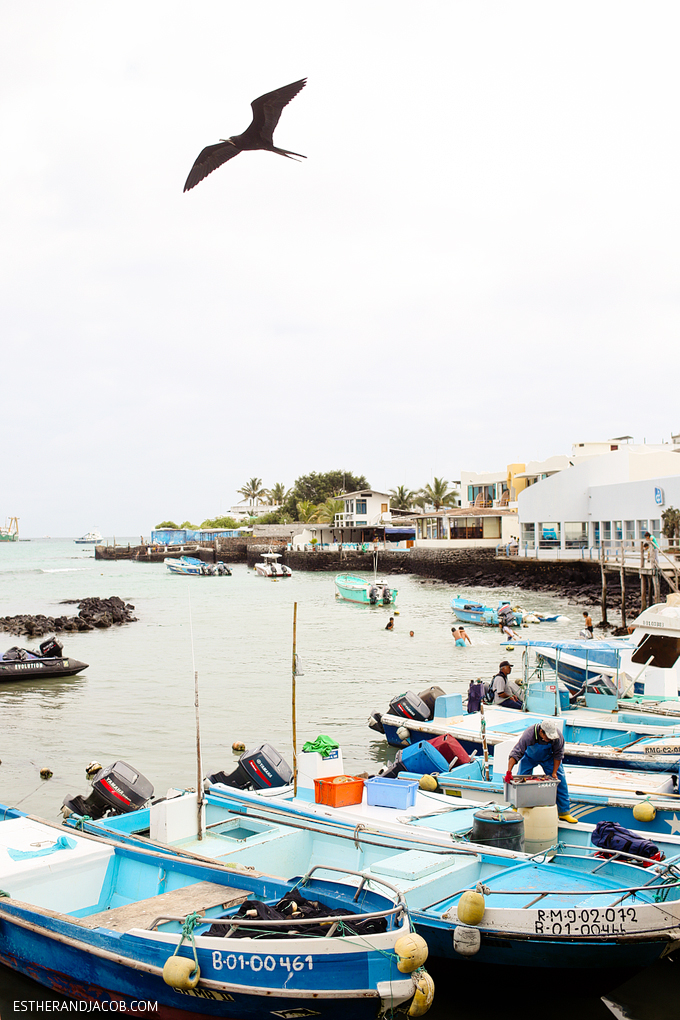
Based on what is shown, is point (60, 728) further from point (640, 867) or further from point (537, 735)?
point (640, 867)

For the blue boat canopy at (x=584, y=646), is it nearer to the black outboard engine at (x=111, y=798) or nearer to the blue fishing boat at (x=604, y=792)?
the blue fishing boat at (x=604, y=792)

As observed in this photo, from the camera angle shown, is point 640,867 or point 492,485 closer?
point 640,867

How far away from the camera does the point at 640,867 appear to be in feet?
26.3

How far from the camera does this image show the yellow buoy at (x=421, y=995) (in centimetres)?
611

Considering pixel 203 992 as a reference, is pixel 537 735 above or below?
above

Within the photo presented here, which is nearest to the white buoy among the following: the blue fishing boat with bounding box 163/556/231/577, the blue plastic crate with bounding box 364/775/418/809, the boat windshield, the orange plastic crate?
the blue plastic crate with bounding box 364/775/418/809

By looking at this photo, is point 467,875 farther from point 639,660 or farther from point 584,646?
point 639,660

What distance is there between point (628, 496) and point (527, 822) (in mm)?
47832

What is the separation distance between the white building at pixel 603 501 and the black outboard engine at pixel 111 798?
41532mm

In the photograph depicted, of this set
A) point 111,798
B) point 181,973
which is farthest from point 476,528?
point 181,973

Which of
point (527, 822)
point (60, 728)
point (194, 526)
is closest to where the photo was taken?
point (527, 822)

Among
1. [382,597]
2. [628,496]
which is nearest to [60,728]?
[382,597]

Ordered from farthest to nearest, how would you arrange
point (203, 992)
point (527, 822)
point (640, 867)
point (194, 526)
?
1. point (194, 526)
2. point (527, 822)
3. point (640, 867)
4. point (203, 992)

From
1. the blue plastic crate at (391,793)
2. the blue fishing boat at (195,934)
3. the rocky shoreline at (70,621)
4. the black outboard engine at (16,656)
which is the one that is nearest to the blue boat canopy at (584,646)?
the blue plastic crate at (391,793)
